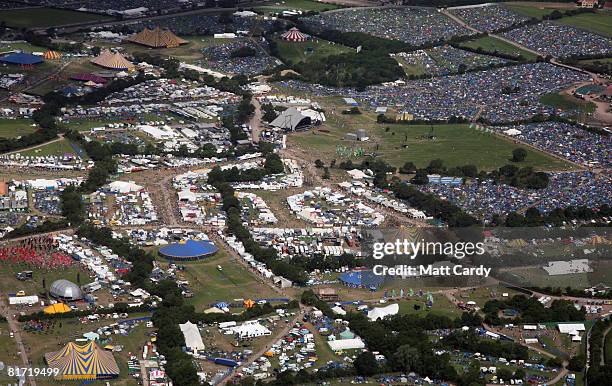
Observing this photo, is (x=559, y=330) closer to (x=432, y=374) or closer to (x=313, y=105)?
(x=432, y=374)

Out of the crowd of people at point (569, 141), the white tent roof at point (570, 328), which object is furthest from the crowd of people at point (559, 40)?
the white tent roof at point (570, 328)

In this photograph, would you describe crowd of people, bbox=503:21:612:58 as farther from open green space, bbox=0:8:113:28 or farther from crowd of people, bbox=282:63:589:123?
open green space, bbox=0:8:113:28

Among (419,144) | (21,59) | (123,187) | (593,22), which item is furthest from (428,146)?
(593,22)

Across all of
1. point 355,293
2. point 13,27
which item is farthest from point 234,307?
point 13,27

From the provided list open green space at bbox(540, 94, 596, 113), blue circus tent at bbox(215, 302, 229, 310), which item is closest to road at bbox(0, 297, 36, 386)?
blue circus tent at bbox(215, 302, 229, 310)

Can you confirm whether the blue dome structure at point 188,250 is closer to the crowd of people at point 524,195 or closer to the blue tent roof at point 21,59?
the crowd of people at point 524,195

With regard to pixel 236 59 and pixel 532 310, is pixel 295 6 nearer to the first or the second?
pixel 236 59
